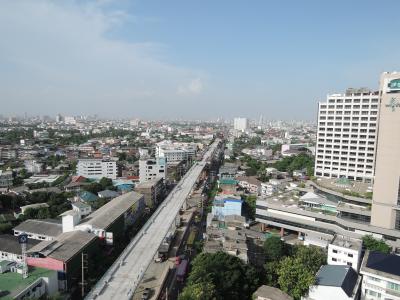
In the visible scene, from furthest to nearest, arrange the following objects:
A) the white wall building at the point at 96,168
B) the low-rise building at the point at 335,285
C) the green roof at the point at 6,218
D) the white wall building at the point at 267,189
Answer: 1. the white wall building at the point at 96,168
2. the white wall building at the point at 267,189
3. the green roof at the point at 6,218
4. the low-rise building at the point at 335,285

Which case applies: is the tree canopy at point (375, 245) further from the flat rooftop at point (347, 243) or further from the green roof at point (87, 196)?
the green roof at point (87, 196)

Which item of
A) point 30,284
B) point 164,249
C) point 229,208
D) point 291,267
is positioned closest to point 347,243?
point 291,267

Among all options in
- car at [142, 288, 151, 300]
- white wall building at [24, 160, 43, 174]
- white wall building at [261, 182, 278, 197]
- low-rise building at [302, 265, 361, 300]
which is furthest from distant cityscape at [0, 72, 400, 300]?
white wall building at [24, 160, 43, 174]

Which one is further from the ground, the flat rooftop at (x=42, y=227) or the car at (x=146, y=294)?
the flat rooftop at (x=42, y=227)

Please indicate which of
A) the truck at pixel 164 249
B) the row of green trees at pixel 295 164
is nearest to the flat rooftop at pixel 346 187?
the truck at pixel 164 249

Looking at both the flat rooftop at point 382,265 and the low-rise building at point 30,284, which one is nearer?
the low-rise building at point 30,284

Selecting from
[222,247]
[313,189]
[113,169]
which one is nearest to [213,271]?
[222,247]
